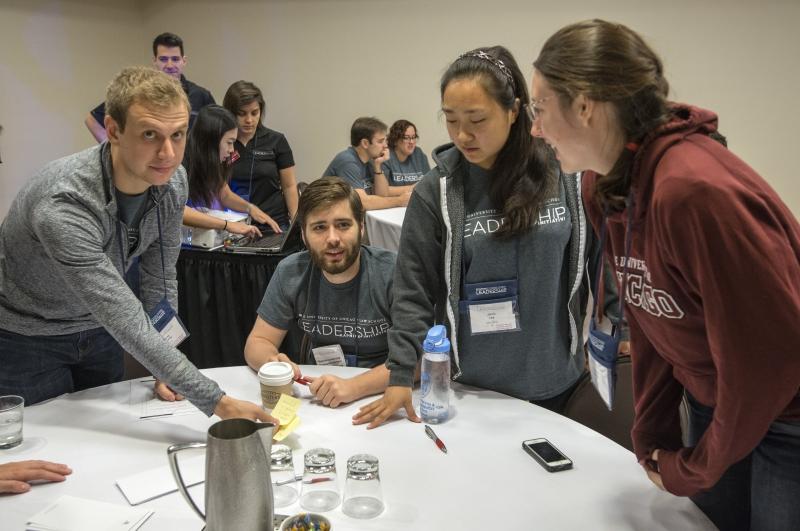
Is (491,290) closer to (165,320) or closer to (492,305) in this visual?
(492,305)

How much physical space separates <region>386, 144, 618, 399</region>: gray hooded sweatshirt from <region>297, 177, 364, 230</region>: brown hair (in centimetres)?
51

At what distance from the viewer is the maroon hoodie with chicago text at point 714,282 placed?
0.82 m

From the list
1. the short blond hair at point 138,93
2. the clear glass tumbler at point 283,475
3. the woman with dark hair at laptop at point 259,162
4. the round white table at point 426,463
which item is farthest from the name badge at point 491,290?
the woman with dark hair at laptop at point 259,162

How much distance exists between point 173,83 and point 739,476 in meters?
1.45

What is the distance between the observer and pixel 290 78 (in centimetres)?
602

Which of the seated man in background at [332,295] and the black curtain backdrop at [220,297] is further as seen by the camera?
the black curtain backdrop at [220,297]

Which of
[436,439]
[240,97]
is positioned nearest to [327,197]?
[436,439]

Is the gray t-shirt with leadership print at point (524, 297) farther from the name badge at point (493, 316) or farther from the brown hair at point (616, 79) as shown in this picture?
the brown hair at point (616, 79)

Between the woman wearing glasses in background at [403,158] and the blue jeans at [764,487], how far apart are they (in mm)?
4251

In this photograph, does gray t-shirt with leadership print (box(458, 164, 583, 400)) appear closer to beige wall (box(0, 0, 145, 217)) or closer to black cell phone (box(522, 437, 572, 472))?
black cell phone (box(522, 437, 572, 472))

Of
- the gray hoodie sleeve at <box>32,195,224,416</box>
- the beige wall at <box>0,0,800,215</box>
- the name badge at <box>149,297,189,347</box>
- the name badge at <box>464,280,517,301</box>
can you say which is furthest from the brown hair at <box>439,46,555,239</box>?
the beige wall at <box>0,0,800,215</box>

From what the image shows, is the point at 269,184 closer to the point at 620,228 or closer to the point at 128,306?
the point at 128,306

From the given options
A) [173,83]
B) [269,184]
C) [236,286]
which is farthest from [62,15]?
[173,83]

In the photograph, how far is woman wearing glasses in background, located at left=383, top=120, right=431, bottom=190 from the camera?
5320 mm
